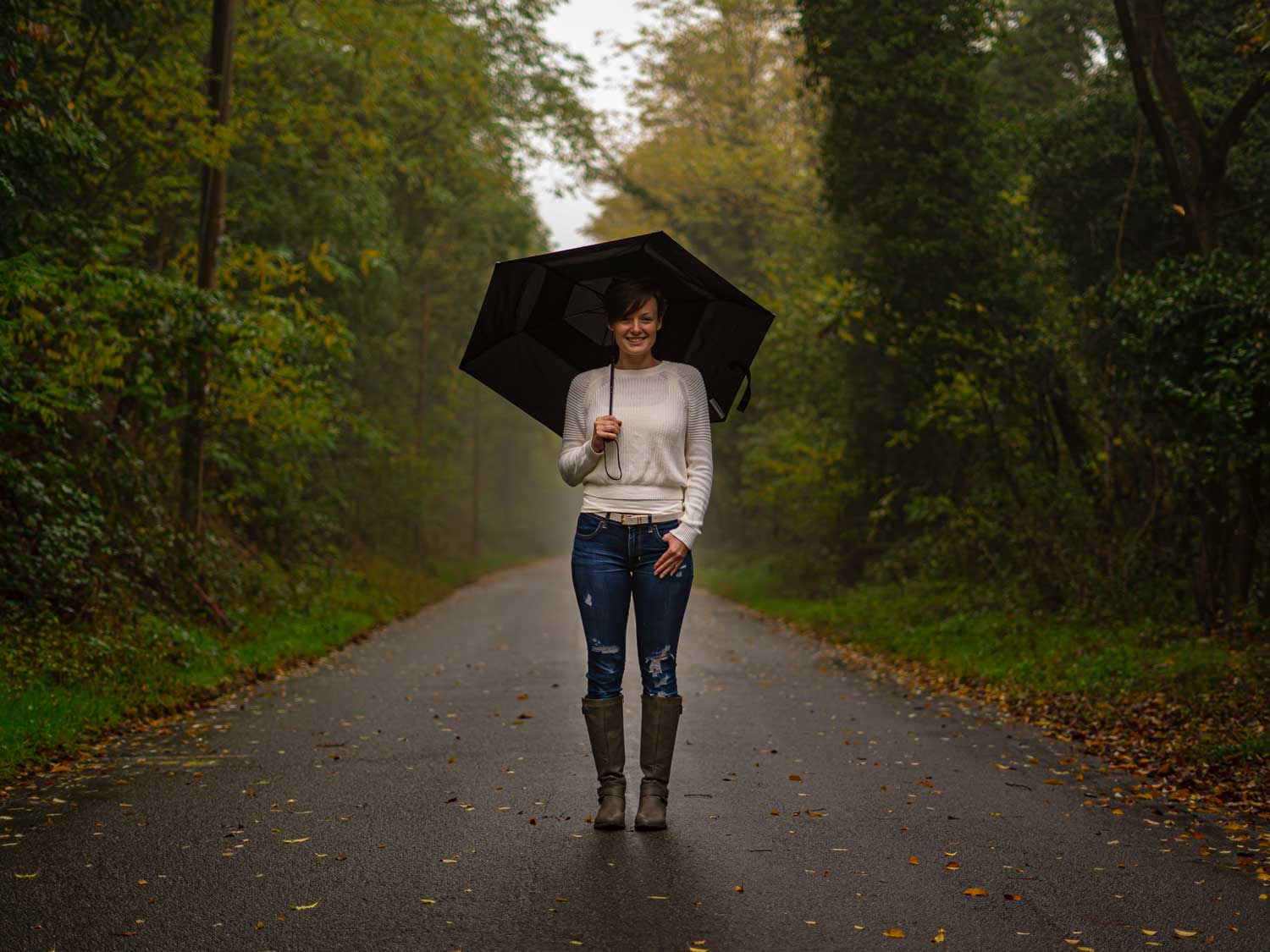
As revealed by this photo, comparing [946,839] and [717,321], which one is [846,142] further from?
[946,839]

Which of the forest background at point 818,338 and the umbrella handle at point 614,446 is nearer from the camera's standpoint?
the umbrella handle at point 614,446

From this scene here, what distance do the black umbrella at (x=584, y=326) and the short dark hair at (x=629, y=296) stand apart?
108mm

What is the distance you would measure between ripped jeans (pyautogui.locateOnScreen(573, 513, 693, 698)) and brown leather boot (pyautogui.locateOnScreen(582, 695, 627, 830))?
0.06m

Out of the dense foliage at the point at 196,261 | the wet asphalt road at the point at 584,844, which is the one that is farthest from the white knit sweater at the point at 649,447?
the dense foliage at the point at 196,261

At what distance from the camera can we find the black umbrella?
17.5 ft

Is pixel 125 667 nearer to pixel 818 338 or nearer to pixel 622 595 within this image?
pixel 622 595

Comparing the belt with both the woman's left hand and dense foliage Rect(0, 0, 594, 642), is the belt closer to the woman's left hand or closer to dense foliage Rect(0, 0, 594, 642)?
the woman's left hand

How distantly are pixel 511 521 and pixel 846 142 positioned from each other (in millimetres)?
45392

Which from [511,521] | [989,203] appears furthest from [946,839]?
[511,521]

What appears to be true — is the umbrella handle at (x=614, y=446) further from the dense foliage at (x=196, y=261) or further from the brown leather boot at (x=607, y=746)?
the dense foliage at (x=196, y=261)

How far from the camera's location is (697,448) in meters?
A: 5.28

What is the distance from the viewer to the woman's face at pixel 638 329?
5219 millimetres

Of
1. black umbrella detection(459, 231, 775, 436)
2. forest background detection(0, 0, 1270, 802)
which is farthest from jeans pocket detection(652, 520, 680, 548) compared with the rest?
forest background detection(0, 0, 1270, 802)

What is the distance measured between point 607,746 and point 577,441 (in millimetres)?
1345
